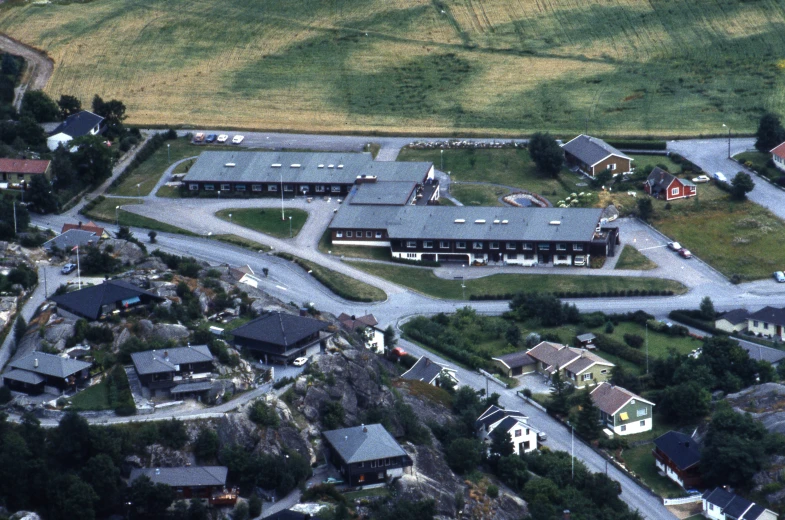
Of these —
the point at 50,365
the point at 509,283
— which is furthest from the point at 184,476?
the point at 509,283

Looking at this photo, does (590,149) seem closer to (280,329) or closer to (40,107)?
(40,107)

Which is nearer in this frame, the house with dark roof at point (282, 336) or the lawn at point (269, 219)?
the house with dark roof at point (282, 336)

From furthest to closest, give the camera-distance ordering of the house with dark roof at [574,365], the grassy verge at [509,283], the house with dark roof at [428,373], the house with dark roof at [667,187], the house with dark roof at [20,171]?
the house with dark roof at [667,187] → the house with dark roof at [20,171] → the grassy verge at [509,283] → the house with dark roof at [574,365] → the house with dark roof at [428,373]

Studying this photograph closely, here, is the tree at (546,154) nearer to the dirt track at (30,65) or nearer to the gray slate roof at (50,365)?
the dirt track at (30,65)

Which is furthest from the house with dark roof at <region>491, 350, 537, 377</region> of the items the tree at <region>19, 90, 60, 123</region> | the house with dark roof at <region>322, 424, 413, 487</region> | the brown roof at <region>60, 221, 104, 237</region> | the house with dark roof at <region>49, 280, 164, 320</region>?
the tree at <region>19, 90, 60, 123</region>

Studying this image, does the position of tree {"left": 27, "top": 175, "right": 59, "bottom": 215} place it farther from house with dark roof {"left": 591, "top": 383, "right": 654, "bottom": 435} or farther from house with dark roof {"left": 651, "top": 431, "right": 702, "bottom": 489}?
house with dark roof {"left": 651, "top": 431, "right": 702, "bottom": 489}

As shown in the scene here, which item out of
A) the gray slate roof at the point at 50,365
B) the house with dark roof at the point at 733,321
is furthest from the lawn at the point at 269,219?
the gray slate roof at the point at 50,365

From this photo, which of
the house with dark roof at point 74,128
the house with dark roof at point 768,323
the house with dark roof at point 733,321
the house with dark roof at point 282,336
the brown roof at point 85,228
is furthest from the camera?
the house with dark roof at point 74,128
